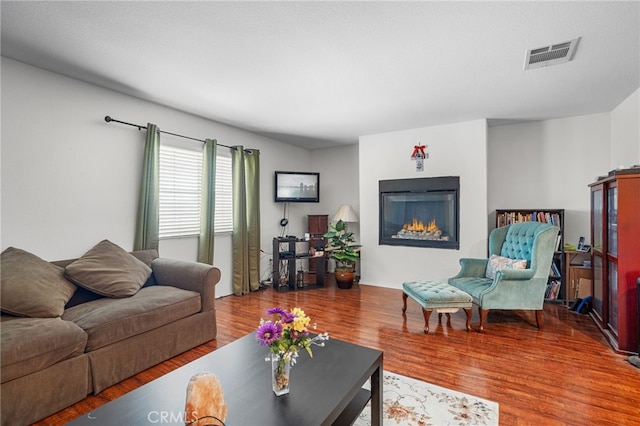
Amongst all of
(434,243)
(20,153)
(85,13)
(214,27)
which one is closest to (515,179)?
(434,243)

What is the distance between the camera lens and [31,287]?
2.12 metres

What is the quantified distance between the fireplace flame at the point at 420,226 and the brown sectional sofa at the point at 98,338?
299cm

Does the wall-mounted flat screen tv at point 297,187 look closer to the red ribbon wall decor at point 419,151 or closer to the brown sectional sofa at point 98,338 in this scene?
the red ribbon wall decor at point 419,151

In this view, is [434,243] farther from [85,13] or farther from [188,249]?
[85,13]

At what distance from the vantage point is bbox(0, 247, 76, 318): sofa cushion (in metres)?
2.03

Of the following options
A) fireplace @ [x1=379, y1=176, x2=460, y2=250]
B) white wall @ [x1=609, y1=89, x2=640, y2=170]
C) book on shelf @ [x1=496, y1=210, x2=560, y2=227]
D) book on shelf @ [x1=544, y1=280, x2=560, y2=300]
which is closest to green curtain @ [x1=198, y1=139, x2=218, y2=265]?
fireplace @ [x1=379, y1=176, x2=460, y2=250]

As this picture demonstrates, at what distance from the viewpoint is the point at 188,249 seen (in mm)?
3904

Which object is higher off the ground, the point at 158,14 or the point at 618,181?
the point at 158,14

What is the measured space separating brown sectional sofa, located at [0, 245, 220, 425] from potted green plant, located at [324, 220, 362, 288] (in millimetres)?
2260

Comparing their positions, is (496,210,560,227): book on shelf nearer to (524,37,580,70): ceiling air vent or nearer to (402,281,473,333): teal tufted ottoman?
(402,281,473,333): teal tufted ottoman

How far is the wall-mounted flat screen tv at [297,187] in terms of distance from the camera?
518 centimetres

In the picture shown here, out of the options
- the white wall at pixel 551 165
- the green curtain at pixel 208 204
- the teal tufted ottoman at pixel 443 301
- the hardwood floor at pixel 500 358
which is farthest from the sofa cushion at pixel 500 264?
the green curtain at pixel 208 204

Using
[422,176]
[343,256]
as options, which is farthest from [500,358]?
[422,176]

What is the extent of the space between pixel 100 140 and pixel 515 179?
5.23m
